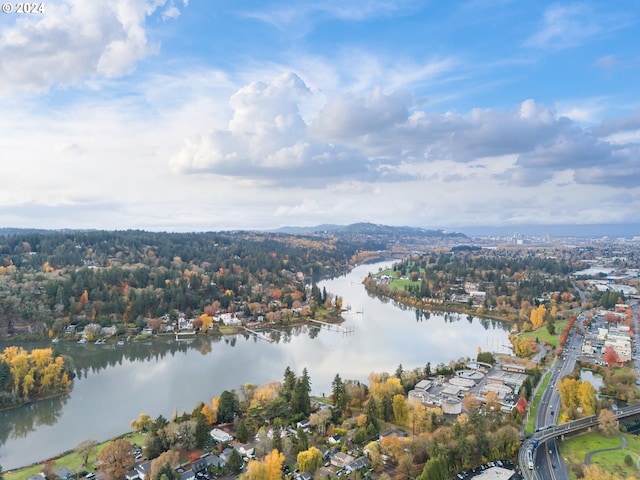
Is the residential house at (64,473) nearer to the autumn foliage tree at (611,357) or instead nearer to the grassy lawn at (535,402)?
the grassy lawn at (535,402)

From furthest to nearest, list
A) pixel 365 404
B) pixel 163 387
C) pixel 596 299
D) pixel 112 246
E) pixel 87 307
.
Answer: pixel 112 246 → pixel 596 299 → pixel 87 307 → pixel 163 387 → pixel 365 404

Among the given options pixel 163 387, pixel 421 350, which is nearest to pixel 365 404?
pixel 163 387

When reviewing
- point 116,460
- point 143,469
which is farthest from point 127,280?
point 143,469

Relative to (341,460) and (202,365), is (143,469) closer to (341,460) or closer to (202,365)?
(341,460)

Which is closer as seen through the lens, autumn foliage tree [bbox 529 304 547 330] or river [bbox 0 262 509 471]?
river [bbox 0 262 509 471]

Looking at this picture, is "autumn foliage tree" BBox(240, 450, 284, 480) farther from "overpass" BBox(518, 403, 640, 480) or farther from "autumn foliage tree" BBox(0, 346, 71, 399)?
"autumn foliage tree" BBox(0, 346, 71, 399)

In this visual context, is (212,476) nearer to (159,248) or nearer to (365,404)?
(365,404)

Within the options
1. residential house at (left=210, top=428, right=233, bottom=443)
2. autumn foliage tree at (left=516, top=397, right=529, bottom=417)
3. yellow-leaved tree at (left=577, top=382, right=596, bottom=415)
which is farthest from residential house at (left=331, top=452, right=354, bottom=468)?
yellow-leaved tree at (left=577, top=382, right=596, bottom=415)
